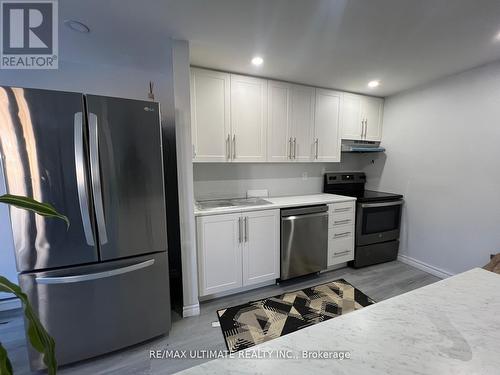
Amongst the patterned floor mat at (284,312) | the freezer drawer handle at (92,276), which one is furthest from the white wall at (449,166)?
the freezer drawer handle at (92,276)

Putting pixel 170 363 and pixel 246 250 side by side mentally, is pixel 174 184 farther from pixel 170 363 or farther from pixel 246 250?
pixel 170 363

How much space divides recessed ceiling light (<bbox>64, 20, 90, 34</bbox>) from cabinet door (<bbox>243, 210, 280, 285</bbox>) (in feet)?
6.63

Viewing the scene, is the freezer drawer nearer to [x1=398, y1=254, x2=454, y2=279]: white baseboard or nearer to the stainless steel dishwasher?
the stainless steel dishwasher

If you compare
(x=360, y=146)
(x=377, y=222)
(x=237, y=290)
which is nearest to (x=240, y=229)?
(x=237, y=290)

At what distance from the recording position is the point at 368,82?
106 inches

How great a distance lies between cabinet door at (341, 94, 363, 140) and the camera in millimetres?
3025

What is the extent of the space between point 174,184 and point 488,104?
3502 mm

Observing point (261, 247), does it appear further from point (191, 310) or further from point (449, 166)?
point (449, 166)

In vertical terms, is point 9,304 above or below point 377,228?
Answer: below

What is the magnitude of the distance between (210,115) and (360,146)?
2279 millimetres

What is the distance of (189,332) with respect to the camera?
1.83 meters

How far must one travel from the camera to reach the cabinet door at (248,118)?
2.40m

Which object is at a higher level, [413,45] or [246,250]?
[413,45]

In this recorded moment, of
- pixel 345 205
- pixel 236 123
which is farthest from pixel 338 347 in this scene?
pixel 345 205
